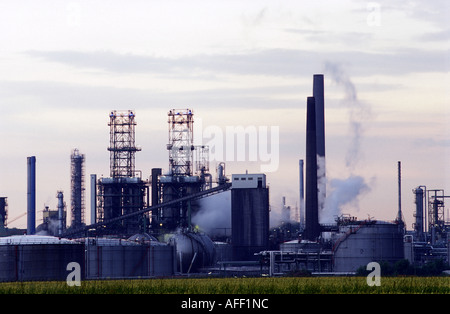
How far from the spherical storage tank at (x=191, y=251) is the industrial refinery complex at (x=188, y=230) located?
137 mm

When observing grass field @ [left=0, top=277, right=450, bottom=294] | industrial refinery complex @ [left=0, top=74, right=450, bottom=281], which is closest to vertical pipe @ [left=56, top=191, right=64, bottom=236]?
industrial refinery complex @ [left=0, top=74, right=450, bottom=281]

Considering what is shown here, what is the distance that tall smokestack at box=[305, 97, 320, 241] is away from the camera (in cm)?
13188

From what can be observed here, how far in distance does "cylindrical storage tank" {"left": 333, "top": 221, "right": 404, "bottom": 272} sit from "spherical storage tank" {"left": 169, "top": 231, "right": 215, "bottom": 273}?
18791mm

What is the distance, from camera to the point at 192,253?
121312 mm

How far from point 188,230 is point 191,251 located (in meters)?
6.96

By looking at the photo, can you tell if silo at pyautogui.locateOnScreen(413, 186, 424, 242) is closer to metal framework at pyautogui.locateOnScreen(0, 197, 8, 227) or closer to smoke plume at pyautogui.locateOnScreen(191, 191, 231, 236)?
smoke plume at pyautogui.locateOnScreen(191, 191, 231, 236)

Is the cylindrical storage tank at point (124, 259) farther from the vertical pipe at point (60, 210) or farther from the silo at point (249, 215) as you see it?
the vertical pipe at point (60, 210)

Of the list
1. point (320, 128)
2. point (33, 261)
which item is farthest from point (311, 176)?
point (33, 261)

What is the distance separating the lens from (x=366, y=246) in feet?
369

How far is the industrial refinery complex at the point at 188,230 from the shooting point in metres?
98.8

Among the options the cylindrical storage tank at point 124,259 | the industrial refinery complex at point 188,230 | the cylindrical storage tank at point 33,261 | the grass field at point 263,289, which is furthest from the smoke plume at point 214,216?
the grass field at point 263,289
